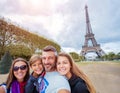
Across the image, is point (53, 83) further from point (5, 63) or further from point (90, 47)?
point (90, 47)

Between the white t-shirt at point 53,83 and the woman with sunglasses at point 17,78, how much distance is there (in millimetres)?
433

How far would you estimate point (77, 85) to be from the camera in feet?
8.04

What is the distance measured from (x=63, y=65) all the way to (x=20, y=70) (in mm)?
607

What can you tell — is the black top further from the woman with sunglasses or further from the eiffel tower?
the eiffel tower

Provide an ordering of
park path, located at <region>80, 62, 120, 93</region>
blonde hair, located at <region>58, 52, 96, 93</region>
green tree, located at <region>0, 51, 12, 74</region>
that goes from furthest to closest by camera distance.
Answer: green tree, located at <region>0, 51, 12, 74</region>, park path, located at <region>80, 62, 120, 93</region>, blonde hair, located at <region>58, 52, 96, 93</region>

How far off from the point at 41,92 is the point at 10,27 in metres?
23.2

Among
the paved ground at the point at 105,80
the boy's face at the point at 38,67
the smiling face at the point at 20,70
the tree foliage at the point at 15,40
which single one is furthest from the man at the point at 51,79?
the tree foliage at the point at 15,40

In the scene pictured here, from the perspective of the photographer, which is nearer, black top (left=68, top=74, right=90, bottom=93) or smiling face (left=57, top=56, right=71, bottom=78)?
black top (left=68, top=74, right=90, bottom=93)

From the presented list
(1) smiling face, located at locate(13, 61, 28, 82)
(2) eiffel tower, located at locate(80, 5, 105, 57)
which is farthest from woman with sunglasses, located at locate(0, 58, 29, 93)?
(2) eiffel tower, located at locate(80, 5, 105, 57)

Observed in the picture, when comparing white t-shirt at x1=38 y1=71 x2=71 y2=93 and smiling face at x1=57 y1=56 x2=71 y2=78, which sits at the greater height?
smiling face at x1=57 y1=56 x2=71 y2=78

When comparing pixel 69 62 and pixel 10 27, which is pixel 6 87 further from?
pixel 10 27

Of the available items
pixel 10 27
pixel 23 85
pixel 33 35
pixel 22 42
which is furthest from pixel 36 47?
pixel 23 85

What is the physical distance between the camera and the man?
2404mm

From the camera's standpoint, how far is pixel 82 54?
49.4 meters
